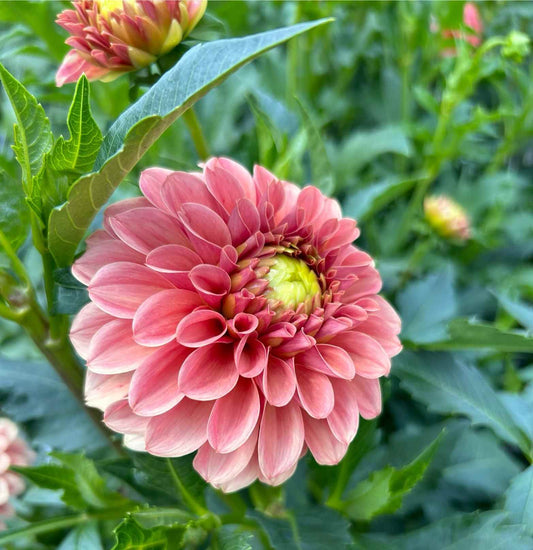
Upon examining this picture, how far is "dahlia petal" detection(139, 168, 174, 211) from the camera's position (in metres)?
0.40

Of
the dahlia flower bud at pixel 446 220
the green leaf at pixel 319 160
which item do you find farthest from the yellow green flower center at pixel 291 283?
the dahlia flower bud at pixel 446 220

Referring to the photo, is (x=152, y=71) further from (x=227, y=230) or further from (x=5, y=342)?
(x=5, y=342)

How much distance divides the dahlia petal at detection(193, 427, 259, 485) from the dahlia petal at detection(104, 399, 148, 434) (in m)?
0.04

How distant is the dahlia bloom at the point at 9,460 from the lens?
1.68 ft

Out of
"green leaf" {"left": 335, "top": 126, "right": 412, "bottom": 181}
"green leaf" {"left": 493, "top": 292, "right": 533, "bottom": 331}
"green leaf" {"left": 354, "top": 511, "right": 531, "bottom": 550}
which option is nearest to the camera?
"green leaf" {"left": 354, "top": 511, "right": 531, "bottom": 550}

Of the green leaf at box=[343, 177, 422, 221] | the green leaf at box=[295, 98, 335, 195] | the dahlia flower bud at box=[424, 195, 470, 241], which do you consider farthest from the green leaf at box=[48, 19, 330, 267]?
the dahlia flower bud at box=[424, 195, 470, 241]

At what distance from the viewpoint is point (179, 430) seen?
0.37 m

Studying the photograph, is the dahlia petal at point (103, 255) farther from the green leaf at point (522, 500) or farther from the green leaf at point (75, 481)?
the green leaf at point (522, 500)

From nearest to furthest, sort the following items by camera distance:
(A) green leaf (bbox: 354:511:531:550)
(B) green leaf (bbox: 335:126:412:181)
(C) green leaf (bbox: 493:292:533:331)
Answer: (A) green leaf (bbox: 354:511:531:550), (C) green leaf (bbox: 493:292:533:331), (B) green leaf (bbox: 335:126:412:181)

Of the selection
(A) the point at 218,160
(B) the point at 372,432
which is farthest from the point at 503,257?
(A) the point at 218,160

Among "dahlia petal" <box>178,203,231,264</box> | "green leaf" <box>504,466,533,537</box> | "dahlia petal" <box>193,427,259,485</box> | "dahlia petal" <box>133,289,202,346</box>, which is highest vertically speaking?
"dahlia petal" <box>178,203,231,264</box>

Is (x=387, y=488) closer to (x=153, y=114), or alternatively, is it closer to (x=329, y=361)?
(x=329, y=361)

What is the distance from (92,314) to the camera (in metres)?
0.39

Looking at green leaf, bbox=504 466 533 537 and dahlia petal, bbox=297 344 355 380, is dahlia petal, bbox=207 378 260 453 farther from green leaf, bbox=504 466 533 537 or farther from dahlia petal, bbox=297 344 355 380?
green leaf, bbox=504 466 533 537
